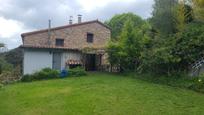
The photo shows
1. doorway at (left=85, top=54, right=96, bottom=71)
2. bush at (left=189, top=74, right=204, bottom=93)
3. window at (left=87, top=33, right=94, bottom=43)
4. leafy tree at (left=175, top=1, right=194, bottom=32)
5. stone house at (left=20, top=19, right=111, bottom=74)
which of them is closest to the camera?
bush at (left=189, top=74, right=204, bottom=93)

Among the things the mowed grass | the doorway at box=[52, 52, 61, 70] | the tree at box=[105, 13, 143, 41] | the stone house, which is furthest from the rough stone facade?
the tree at box=[105, 13, 143, 41]

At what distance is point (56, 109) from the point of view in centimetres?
870

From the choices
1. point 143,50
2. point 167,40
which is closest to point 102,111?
point 167,40

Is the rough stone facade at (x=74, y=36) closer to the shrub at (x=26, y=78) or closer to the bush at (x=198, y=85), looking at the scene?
the shrub at (x=26, y=78)

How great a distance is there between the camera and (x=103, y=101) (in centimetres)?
944

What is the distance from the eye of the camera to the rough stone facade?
72.8ft

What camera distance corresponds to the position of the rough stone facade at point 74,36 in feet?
72.8

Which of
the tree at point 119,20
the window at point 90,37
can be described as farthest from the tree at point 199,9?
the tree at point 119,20

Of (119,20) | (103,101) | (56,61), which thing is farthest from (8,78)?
(119,20)

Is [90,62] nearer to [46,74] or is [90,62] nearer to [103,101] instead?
[46,74]

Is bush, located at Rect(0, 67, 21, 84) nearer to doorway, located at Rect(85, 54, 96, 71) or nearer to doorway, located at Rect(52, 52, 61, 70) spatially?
doorway, located at Rect(52, 52, 61, 70)

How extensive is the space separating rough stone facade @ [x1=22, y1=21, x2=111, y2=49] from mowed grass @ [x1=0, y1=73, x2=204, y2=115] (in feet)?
33.1

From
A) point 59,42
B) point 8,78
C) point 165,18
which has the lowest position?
point 8,78

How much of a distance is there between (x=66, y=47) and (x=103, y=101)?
1343 cm
